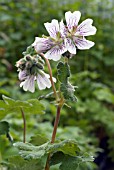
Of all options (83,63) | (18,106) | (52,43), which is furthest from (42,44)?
(83,63)

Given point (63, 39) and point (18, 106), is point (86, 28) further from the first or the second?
point (18, 106)

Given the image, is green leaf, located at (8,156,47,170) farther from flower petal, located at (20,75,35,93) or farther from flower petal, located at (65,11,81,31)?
flower petal, located at (65,11,81,31)

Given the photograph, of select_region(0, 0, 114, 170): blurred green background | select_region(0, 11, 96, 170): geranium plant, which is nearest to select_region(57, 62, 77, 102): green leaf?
select_region(0, 11, 96, 170): geranium plant

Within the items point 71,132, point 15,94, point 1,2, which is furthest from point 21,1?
point 71,132

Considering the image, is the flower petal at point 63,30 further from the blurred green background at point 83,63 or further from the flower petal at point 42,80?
the blurred green background at point 83,63

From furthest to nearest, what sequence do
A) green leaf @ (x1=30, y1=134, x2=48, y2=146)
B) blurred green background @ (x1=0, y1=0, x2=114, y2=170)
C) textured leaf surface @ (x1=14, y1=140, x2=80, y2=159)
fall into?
blurred green background @ (x1=0, y1=0, x2=114, y2=170) → green leaf @ (x1=30, y1=134, x2=48, y2=146) → textured leaf surface @ (x1=14, y1=140, x2=80, y2=159)

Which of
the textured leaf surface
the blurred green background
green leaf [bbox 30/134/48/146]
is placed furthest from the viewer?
the blurred green background

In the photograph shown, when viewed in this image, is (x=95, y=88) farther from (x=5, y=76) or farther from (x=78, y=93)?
(x=5, y=76)

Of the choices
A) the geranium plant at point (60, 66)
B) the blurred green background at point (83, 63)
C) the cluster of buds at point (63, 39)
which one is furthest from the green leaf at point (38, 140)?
the blurred green background at point (83, 63)
